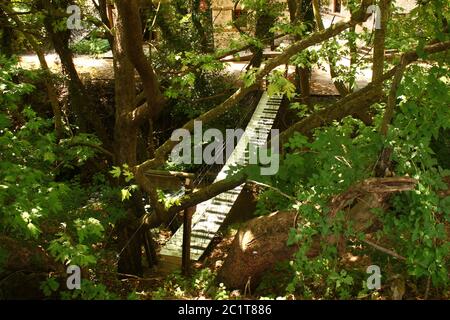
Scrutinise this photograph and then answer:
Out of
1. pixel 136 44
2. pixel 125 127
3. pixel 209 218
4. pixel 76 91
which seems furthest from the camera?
pixel 209 218

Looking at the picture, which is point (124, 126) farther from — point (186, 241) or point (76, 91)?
point (186, 241)

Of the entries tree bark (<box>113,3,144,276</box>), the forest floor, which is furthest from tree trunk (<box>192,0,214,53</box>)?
tree bark (<box>113,3,144,276</box>)

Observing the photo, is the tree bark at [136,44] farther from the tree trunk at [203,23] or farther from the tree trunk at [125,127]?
the tree trunk at [203,23]

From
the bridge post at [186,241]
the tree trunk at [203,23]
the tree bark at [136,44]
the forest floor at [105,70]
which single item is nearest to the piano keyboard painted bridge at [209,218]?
the bridge post at [186,241]

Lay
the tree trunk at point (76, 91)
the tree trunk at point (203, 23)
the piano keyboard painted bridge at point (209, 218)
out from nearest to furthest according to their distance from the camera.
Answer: the tree trunk at point (76, 91), the piano keyboard painted bridge at point (209, 218), the tree trunk at point (203, 23)

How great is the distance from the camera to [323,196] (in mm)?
3941

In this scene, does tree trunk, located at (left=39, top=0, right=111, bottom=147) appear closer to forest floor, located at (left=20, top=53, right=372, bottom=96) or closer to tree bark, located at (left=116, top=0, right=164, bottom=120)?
tree bark, located at (left=116, top=0, right=164, bottom=120)

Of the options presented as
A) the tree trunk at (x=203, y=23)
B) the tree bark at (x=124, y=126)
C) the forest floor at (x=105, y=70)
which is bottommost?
the tree bark at (x=124, y=126)

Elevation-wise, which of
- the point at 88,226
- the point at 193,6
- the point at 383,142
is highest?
the point at 193,6

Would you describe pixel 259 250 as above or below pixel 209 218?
above

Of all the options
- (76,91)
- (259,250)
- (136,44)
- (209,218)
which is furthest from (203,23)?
(259,250)

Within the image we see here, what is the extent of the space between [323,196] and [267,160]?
1547mm
